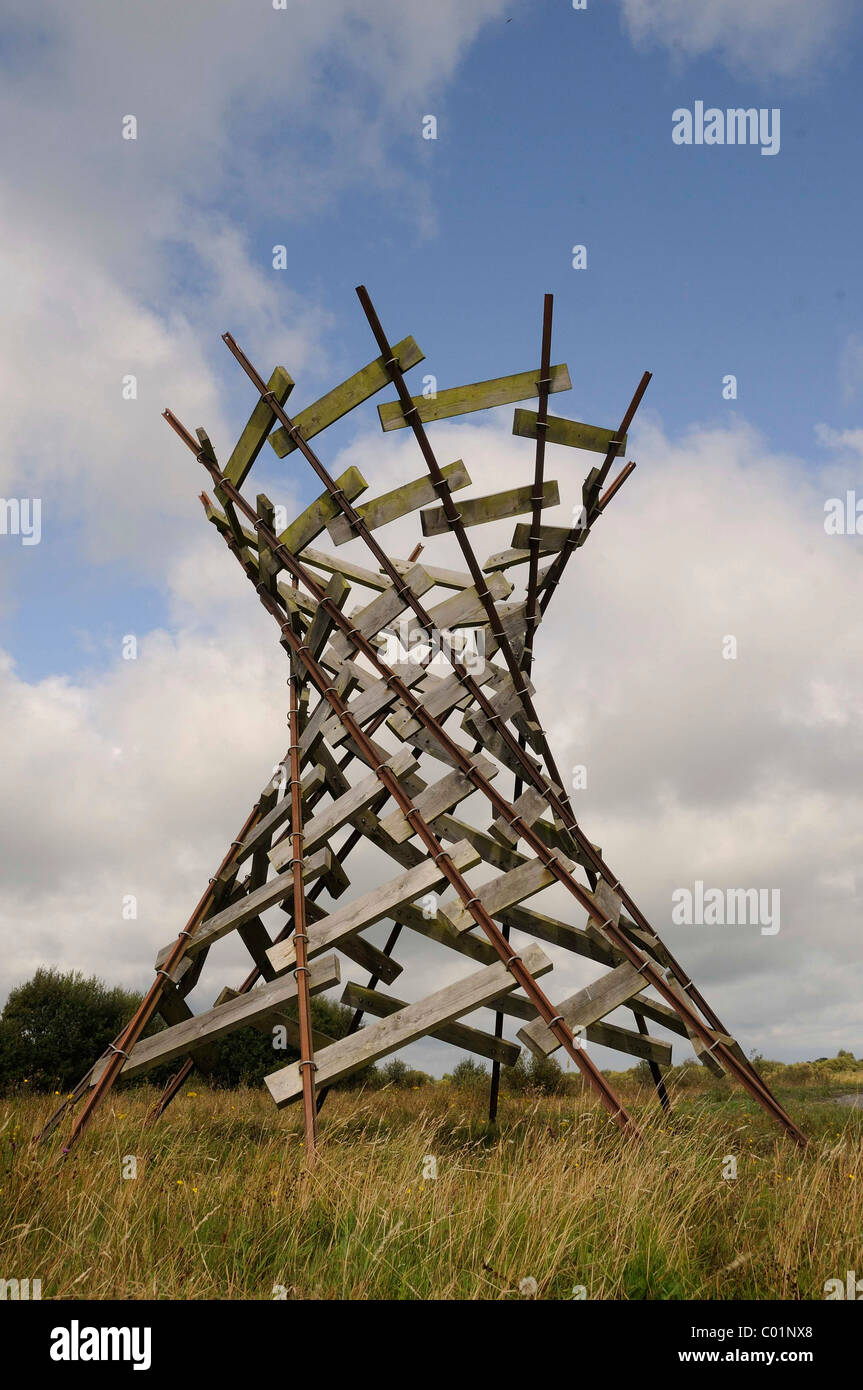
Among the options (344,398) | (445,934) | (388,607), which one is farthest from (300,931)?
(344,398)

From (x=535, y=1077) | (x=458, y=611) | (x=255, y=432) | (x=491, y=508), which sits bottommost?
(x=535, y=1077)

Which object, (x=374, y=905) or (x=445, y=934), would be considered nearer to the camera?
(x=374, y=905)

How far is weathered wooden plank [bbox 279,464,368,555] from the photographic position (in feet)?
23.9

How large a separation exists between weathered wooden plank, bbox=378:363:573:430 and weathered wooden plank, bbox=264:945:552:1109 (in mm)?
3726

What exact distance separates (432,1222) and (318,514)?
4911 millimetres

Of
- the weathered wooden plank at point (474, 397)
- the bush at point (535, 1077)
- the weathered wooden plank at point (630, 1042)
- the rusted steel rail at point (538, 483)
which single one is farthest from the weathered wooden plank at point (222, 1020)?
the bush at point (535, 1077)

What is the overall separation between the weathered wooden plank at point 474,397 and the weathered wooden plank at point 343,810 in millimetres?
2368

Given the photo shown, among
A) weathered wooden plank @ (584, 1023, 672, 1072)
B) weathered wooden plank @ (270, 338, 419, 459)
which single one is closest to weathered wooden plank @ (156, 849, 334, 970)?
weathered wooden plank @ (584, 1023, 672, 1072)

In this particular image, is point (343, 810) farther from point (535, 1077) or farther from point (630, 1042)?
point (535, 1077)

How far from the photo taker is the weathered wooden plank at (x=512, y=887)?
6570 mm

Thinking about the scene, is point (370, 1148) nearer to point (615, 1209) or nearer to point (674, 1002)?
point (615, 1209)

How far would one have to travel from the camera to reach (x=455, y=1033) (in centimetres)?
719
